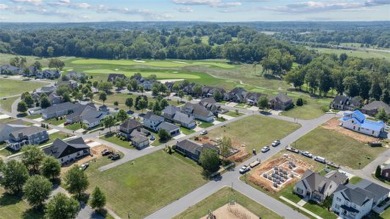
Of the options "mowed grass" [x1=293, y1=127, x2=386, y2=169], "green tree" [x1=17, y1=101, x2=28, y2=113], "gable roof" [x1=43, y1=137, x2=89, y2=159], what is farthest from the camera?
"green tree" [x1=17, y1=101, x2=28, y2=113]

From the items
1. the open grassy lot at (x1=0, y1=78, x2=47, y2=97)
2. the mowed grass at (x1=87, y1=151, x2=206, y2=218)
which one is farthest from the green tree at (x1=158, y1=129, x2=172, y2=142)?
the open grassy lot at (x1=0, y1=78, x2=47, y2=97)

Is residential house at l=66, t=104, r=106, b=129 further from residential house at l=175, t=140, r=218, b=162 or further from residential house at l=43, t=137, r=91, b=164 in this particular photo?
residential house at l=175, t=140, r=218, b=162

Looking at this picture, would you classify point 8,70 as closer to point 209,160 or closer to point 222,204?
point 209,160

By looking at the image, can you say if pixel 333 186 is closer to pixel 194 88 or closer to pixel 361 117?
pixel 361 117

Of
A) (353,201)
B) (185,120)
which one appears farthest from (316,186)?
(185,120)

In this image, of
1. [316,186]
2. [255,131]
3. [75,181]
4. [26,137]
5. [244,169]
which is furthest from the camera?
[255,131]

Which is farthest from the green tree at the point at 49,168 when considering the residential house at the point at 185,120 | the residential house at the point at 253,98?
the residential house at the point at 253,98

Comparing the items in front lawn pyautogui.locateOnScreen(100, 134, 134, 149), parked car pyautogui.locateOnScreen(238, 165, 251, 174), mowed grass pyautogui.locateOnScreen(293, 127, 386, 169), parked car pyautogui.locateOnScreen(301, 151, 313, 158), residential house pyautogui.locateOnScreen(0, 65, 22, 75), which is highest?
residential house pyautogui.locateOnScreen(0, 65, 22, 75)
